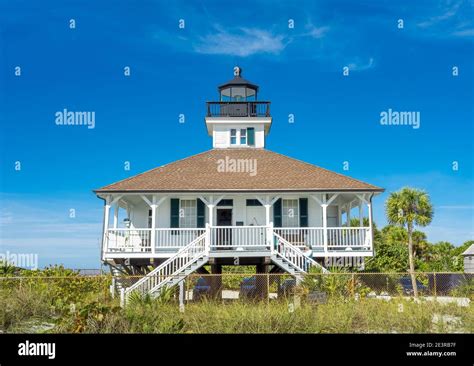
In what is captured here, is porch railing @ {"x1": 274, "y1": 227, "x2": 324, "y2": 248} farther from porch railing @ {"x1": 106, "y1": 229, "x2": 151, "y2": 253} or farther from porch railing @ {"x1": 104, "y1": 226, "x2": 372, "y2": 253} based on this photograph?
porch railing @ {"x1": 106, "y1": 229, "x2": 151, "y2": 253}

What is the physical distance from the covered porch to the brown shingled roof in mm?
409

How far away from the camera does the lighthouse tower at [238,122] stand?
2823 cm

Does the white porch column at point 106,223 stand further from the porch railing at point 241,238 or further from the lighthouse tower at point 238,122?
the lighthouse tower at point 238,122

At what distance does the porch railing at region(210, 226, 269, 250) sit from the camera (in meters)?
21.1

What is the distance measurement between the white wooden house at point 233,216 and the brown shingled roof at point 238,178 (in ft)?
0.15

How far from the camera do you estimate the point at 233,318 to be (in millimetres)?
13195

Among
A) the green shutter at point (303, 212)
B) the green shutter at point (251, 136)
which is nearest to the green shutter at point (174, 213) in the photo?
the green shutter at point (303, 212)

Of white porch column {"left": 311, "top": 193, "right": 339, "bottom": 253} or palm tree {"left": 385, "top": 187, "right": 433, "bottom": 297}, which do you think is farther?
palm tree {"left": 385, "top": 187, "right": 433, "bottom": 297}

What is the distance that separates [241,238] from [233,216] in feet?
8.31

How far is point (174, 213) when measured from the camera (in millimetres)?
23766

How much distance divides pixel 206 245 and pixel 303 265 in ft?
→ 12.8

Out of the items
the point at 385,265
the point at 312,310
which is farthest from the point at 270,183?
the point at 385,265

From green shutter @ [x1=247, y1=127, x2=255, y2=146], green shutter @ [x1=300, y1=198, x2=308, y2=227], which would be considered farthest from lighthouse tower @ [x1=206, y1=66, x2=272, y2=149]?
green shutter @ [x1=300, y1=198, x2=308, y2=227]
